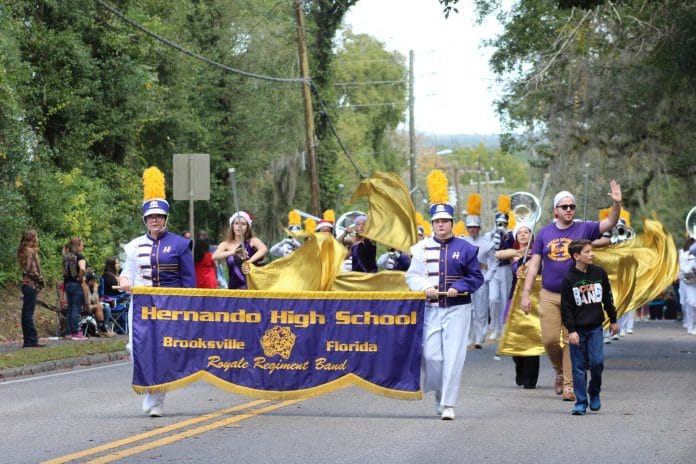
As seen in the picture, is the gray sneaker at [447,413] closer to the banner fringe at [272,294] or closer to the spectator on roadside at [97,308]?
the banner fringe at [272,294]

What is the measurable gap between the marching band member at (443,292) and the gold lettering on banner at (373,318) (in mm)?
186

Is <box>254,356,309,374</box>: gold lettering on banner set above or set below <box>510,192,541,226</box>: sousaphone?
below

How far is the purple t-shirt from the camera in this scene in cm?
1436

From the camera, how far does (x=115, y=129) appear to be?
111 feet

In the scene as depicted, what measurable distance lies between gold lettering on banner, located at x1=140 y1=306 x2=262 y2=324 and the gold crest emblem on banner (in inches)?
6.6

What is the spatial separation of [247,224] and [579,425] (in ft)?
17.5

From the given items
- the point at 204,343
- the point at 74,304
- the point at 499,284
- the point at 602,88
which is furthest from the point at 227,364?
the point at 602,88

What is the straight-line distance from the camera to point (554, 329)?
47.2 ft

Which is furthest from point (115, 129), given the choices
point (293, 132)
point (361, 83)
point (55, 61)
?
point (361, 83)

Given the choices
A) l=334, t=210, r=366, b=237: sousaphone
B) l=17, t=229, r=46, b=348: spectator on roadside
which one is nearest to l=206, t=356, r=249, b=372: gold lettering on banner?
l=334, t=210, r=366, b=237: sousaphone

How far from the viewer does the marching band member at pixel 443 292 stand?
1266 centimetres

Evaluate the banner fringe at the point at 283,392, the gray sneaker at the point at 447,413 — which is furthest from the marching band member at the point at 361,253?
the gray sneaker at the point at 447,413

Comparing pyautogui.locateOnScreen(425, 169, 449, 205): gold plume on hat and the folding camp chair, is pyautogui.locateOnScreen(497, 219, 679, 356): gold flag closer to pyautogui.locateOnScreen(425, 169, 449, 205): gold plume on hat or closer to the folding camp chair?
pyautogui.locateOnScreen(425, 169, 449, 205): gold plume on hat

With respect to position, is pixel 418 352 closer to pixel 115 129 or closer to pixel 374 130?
pixel 115 129
